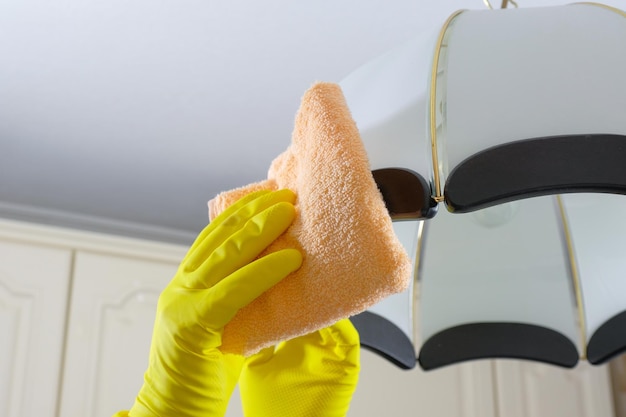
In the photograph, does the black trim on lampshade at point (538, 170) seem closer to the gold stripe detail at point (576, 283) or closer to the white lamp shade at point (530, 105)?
the white lamp shade at point (530, 105)

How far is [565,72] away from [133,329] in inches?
53.4

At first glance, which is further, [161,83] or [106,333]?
[106,333]

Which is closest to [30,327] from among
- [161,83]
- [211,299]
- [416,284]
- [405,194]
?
[161,83]

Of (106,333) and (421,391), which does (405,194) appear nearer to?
(106,333)

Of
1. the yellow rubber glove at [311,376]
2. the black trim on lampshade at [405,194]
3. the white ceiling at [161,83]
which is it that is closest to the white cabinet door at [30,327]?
the white ceiling at [161,83]

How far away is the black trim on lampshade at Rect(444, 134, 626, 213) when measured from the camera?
0.50 m

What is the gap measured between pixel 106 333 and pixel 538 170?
135 centimetres

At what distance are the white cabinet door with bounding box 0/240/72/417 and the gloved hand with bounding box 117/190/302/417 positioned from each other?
0.96 meters

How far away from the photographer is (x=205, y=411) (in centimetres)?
69

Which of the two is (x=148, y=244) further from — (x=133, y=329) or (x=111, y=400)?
(x=111, y=400)

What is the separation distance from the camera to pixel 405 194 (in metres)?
0.56

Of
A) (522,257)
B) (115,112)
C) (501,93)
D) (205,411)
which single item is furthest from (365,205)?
(115,112)

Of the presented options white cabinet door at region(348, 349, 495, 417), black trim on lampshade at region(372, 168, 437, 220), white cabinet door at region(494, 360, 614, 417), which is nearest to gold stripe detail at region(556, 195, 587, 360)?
black trim on lampshade at region(372, 168, 437, 220)

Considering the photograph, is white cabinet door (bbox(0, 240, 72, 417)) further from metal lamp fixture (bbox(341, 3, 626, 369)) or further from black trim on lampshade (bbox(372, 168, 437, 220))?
black trim on lampshade (bbox(372, 168, 437, 220))
